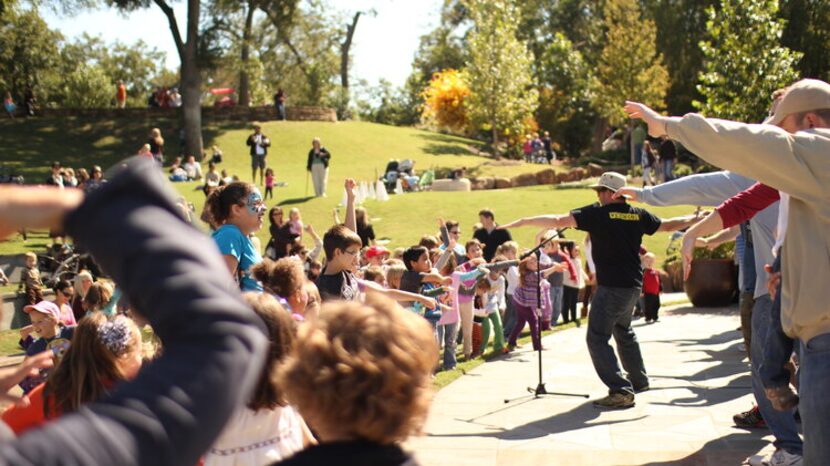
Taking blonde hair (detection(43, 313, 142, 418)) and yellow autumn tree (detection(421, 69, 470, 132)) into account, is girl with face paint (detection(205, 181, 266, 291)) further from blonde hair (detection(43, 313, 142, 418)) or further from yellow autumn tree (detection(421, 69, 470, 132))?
yellow autumn tree (detection(421, 69, 470, 132))

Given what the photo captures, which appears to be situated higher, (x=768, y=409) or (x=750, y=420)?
(x=768, y=409)

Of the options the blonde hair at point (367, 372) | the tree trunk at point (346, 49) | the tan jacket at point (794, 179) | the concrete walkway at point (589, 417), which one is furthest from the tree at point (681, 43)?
the blonde hair at point (367, 372)

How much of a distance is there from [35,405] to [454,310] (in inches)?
335

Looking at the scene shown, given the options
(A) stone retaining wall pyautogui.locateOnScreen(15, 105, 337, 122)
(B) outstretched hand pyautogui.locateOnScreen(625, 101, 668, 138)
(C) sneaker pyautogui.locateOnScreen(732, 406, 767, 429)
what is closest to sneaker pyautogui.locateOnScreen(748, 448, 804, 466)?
(C) sneaker pyautogui.locateOnScreen(732, 406, 767, 429)

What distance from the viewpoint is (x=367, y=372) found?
227 cm

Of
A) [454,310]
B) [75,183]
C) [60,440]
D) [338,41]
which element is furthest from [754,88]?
[338,41]

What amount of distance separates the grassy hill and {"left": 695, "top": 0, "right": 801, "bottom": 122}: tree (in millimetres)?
3242

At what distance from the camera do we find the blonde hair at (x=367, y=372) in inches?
90.0

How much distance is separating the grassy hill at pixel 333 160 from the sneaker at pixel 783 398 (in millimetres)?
17599

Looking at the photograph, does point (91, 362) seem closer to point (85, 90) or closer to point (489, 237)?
point (489, 237)

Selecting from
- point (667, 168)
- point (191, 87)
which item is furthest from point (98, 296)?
point (191, 87)

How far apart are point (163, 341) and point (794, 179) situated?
132 inches

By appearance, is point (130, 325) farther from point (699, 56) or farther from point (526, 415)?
point (699, 56)

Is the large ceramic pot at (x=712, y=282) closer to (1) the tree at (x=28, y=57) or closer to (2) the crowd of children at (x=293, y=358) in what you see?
(2) the crowd of children at (x=293, y=358)
